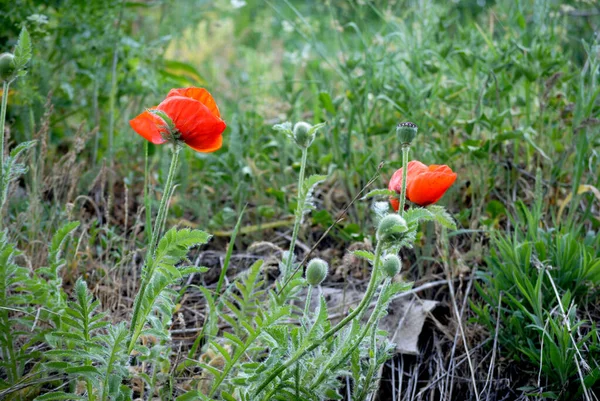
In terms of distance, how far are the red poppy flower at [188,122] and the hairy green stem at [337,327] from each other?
42 cm

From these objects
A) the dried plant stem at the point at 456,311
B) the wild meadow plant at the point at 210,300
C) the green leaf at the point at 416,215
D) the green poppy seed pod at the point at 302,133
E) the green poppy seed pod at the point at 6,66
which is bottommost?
the dried plant stem at the point at 456,311

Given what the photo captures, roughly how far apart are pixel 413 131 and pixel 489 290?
0.70 m

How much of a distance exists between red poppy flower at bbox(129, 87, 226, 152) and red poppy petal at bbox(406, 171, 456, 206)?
41 cm

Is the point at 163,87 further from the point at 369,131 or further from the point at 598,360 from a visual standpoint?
the point at 598,360

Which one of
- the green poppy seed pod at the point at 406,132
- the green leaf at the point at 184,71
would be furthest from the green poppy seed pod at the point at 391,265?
the green leaf at the point at 184,71

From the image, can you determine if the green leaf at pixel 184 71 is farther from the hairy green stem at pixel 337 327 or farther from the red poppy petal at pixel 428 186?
the hairy green stem at pixel 337 327

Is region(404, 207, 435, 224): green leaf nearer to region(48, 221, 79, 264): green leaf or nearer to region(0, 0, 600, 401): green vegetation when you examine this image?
region(0, 0, 600, 401): green vegetation

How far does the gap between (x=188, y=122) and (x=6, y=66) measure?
385 millimetres

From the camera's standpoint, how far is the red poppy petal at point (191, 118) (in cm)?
129

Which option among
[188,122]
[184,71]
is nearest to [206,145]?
[188,122]

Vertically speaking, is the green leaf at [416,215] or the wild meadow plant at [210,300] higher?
the green leaf at [416,215]

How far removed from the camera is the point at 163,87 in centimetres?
284

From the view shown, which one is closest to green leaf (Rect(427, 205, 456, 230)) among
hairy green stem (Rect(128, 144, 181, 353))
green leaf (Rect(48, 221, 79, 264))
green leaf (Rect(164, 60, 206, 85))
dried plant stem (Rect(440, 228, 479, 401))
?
dried plant stem (Rect(440, 228, 479, 401))

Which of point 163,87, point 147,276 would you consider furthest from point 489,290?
point 163,87
